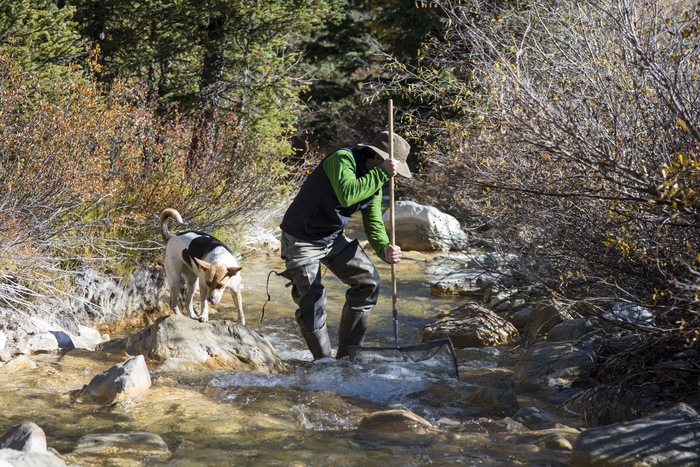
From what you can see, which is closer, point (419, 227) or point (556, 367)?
point (556, 367)

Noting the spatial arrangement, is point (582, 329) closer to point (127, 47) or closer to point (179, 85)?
point (179, 85)

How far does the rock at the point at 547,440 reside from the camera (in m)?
3.13

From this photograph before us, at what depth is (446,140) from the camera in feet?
25.9

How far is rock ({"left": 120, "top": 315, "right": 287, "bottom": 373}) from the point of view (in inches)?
182

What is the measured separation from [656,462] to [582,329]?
2474mm

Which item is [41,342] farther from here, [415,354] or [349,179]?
[415,354]

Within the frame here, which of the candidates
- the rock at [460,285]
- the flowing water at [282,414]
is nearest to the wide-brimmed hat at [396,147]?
the flowing water at [282,414]

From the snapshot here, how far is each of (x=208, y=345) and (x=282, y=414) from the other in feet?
4.19

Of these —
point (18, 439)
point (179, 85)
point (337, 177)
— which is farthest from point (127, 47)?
point (18, 439)

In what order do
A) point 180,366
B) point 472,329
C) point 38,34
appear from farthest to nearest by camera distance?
point 38,34
point 472,329
point 180,366

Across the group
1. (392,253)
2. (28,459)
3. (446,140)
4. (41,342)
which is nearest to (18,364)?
(41,342)

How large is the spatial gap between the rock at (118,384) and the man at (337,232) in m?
1.41

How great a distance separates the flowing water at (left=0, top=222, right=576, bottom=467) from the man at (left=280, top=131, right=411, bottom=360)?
47 cm

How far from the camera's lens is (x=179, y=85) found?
10070 mm
